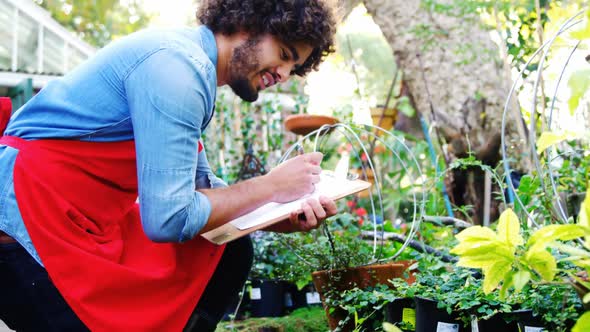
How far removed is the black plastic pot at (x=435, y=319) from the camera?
1464mm

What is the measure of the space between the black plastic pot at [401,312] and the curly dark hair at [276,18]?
2.41ft

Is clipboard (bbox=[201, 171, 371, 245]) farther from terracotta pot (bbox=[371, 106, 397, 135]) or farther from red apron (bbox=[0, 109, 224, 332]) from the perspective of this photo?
terracotta pot (bbox=[371, 106, 397, 135])

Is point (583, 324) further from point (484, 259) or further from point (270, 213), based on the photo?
point (270, 213)

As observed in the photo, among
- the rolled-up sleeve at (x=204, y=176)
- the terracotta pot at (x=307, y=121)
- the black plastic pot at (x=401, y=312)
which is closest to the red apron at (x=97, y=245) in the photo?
the rolled-up sleeve at (x=204, y=176)

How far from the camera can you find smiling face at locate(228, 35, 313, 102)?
5.22 feet

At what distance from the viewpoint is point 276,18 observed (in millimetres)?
1586

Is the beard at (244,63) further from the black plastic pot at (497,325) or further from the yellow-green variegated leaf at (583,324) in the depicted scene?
the yellow-green variegated leaf at (583,324)

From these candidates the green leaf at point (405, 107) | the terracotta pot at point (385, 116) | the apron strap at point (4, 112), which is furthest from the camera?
the terracotta pot at point (385, 116)

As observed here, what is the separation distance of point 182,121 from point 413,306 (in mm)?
803

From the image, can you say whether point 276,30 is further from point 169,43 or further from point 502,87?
point 502,87

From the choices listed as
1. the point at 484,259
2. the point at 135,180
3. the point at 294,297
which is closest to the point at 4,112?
the point at 135,180

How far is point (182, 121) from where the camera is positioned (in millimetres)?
1357

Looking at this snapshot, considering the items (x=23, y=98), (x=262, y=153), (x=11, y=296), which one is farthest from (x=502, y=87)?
(x=23, y=98)

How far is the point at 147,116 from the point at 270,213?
377mm
